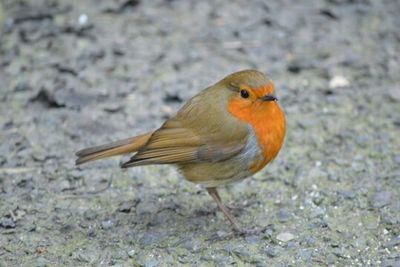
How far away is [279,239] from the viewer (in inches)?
162

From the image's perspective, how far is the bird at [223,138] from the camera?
13.3 ft

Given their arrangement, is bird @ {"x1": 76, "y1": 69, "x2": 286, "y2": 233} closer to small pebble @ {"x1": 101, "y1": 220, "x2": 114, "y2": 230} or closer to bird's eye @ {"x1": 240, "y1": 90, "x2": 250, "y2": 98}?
bird's eye @ {"x1": 240, "y1": 90, "x2": 250, "y2": 98}

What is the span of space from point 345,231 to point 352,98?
157cm

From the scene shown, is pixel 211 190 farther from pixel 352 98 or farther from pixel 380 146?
pixel 352 98

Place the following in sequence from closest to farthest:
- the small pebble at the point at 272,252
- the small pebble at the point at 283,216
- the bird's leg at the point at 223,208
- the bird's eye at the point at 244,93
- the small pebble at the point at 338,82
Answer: the small pebble at the point at 272,252
the bird's eye at the point at 244,93
the bird's leg at the point at 223,208
the small pebble at the point at 283,216
the small pebble at the point at 338,82

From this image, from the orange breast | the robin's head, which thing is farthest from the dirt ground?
the robin's head

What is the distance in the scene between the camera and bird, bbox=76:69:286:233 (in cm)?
405

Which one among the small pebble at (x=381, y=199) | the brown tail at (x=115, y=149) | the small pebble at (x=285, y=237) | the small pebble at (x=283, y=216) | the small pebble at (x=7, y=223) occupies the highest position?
the brown tail at (x=115, y=149)

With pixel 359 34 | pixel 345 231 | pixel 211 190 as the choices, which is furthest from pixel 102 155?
pixel 359 34

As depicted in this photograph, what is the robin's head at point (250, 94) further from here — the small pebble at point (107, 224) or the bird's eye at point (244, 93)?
the small pebble at point (107, 224)

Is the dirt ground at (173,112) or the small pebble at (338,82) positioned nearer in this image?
the dirt ground at (173,112)

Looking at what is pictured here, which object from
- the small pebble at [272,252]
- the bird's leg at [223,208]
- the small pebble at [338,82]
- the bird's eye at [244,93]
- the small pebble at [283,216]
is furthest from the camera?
the small pebble at [338,82]

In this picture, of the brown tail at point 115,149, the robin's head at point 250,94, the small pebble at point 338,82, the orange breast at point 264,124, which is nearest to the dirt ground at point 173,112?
the small pebble at point 338,82

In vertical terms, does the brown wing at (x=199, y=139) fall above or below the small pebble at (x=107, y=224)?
above
